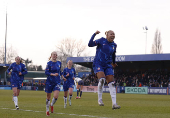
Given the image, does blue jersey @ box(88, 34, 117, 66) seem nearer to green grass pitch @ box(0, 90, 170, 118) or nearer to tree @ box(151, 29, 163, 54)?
green grass pitch @ box(0, 90, 170, 118)

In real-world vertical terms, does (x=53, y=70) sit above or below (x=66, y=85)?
above

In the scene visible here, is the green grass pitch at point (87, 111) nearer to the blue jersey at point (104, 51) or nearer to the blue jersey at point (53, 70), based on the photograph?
the blue jersey at point (53, 70)

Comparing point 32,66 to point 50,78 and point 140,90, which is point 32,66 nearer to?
point 140,90

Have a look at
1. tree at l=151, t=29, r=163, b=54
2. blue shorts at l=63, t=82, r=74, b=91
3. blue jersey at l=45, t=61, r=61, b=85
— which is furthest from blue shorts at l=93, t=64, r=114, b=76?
tree at l=151, t=29, r=163, b=54

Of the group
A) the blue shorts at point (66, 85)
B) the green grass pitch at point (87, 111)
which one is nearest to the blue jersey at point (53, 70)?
the green grass pitch at point (87, 111)

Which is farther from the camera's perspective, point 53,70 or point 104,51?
point 53,70

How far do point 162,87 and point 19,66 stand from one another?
2987 centimetres

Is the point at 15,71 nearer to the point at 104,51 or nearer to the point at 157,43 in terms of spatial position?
the point at 104,51

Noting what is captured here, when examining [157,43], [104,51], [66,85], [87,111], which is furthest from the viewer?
[157,43]

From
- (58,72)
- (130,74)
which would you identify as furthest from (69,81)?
(130,74)

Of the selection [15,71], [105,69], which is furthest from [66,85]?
[105,69]

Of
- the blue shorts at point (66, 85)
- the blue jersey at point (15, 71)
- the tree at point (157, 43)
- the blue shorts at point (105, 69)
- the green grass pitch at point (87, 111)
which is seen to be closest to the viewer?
the blue shorts at point (105, 69)

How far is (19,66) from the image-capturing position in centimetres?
1432

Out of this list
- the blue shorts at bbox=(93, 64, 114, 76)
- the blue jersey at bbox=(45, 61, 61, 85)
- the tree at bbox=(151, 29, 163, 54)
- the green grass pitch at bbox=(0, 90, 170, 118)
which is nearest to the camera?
the blue shorts at bbox=(93, 64, 114, 76)
